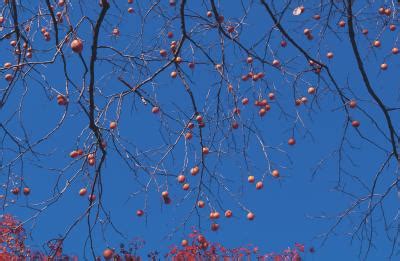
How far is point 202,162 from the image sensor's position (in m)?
3.50

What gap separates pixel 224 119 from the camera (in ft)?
11.8

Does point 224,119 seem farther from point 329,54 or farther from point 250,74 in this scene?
point 329,54

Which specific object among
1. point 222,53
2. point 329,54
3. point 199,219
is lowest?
point 199,219

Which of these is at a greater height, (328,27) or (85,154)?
(328,27)

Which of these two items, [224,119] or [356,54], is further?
[224,119]

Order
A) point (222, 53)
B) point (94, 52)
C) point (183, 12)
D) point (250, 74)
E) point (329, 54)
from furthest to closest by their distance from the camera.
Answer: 1. point (329, 54)
2. point (250, 74)
3. point (222, 53)
4. point (183, 12)
5. point (94, 52)

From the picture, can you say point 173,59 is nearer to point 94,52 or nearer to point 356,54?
point 94,52

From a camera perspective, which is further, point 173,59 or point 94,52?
point 173,59

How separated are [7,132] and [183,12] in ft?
4.48

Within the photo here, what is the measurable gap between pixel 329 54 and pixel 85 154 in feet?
6.20

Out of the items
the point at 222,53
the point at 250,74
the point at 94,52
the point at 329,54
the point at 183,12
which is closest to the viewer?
the point at 94,52

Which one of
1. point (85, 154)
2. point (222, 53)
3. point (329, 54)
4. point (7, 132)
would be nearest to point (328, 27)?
point (329, 54)

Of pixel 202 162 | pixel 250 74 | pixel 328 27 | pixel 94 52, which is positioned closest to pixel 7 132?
pixel 94 52

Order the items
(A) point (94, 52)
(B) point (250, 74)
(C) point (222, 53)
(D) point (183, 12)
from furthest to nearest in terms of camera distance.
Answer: (B) point (250, 74) → (C) point (222, 53) → (D) point (183, 12) → (A) point (94, 52)
